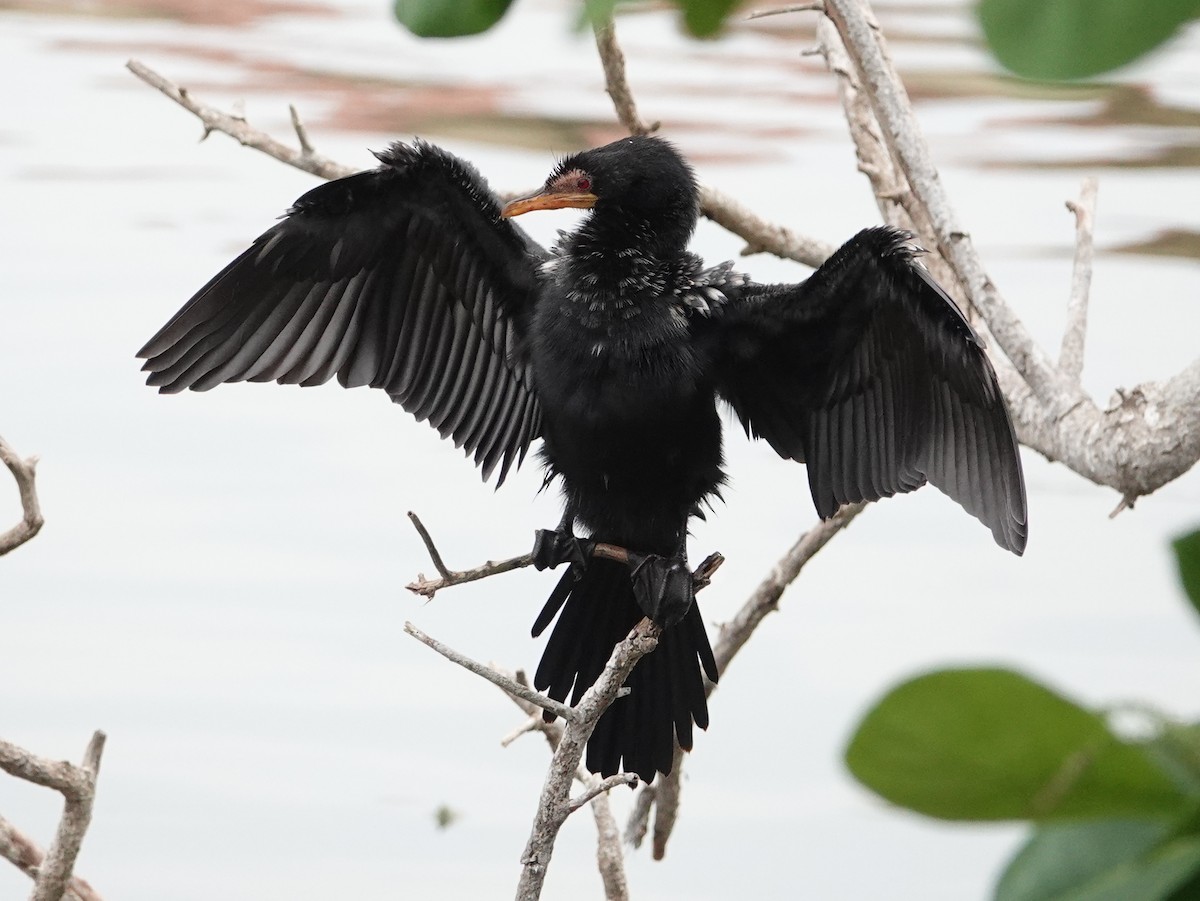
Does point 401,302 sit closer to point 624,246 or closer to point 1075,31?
point 624,246

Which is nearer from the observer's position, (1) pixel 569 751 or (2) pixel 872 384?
(1) pixel 569 751

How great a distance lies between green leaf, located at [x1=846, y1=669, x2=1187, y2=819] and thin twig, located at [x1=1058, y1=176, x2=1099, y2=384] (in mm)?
1763

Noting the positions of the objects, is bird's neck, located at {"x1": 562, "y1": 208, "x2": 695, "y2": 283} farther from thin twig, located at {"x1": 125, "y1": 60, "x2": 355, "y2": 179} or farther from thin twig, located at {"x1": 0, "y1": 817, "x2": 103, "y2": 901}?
thin twig, located at {"x1": 0, "y1": 817, "x2": 103, "y2": 901}

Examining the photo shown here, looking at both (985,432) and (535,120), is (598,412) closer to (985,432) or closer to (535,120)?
(985,432)

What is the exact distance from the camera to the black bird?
→ 79.7 inches

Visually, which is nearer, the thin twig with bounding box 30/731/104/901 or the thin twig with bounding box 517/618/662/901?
the thin twig with bounding box 517/618/662/901

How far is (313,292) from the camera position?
2.26 metres

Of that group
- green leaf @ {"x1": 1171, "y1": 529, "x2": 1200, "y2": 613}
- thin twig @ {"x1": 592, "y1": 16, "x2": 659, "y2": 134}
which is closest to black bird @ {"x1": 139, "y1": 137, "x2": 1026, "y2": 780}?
thin twig @ {"x1": 592, "y1": 16, "x2": 659, "y2": 134}

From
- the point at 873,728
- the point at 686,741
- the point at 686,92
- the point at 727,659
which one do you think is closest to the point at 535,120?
the point at 686,92

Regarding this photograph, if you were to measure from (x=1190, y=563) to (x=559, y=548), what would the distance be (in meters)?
1.72

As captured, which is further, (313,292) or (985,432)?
(313,292)

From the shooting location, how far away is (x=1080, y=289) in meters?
2.28

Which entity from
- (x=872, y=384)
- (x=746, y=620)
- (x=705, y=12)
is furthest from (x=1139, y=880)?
(x=746, y=620)

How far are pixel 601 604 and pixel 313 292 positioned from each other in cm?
61
